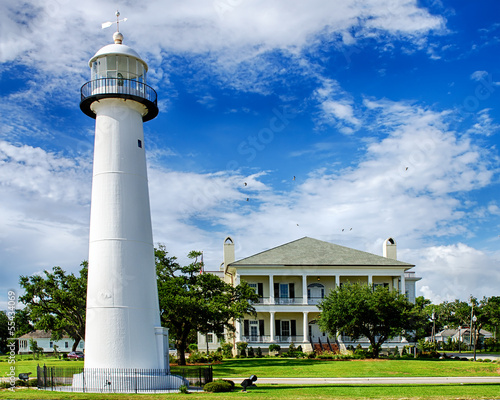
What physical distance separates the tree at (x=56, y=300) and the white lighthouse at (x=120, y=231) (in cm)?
1575

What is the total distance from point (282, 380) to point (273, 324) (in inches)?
1003

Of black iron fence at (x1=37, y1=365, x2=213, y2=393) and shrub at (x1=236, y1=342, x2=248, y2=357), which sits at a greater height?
black iron fence at (x1=37, y1=365, x2=213, y2=393)

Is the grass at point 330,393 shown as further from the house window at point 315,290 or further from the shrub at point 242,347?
the house window at point 315,290

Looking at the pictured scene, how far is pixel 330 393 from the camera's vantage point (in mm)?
20531

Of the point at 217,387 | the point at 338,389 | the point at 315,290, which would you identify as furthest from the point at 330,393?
the point at 315,290

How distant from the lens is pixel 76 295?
36.9 m

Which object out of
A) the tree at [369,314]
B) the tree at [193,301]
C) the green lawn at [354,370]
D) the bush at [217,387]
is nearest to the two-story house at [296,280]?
the tree at [369,314]

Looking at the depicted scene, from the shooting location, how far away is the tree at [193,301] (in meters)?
35.7

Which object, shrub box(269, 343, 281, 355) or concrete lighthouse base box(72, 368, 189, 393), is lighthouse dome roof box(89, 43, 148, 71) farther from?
shrub box(269, 343, 281, 355)

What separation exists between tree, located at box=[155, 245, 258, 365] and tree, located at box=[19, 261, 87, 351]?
18.1 feet

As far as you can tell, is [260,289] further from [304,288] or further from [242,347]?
[242,347]

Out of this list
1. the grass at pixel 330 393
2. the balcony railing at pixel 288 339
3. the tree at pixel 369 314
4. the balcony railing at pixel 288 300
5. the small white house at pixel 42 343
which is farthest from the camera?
the small white house at pixel 42 343

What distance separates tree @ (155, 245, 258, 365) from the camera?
35688 mm

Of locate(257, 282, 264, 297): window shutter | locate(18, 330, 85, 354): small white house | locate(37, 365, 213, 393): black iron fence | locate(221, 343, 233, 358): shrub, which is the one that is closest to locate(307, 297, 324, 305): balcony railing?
locate(257, 282, 264, 297): window shutter
